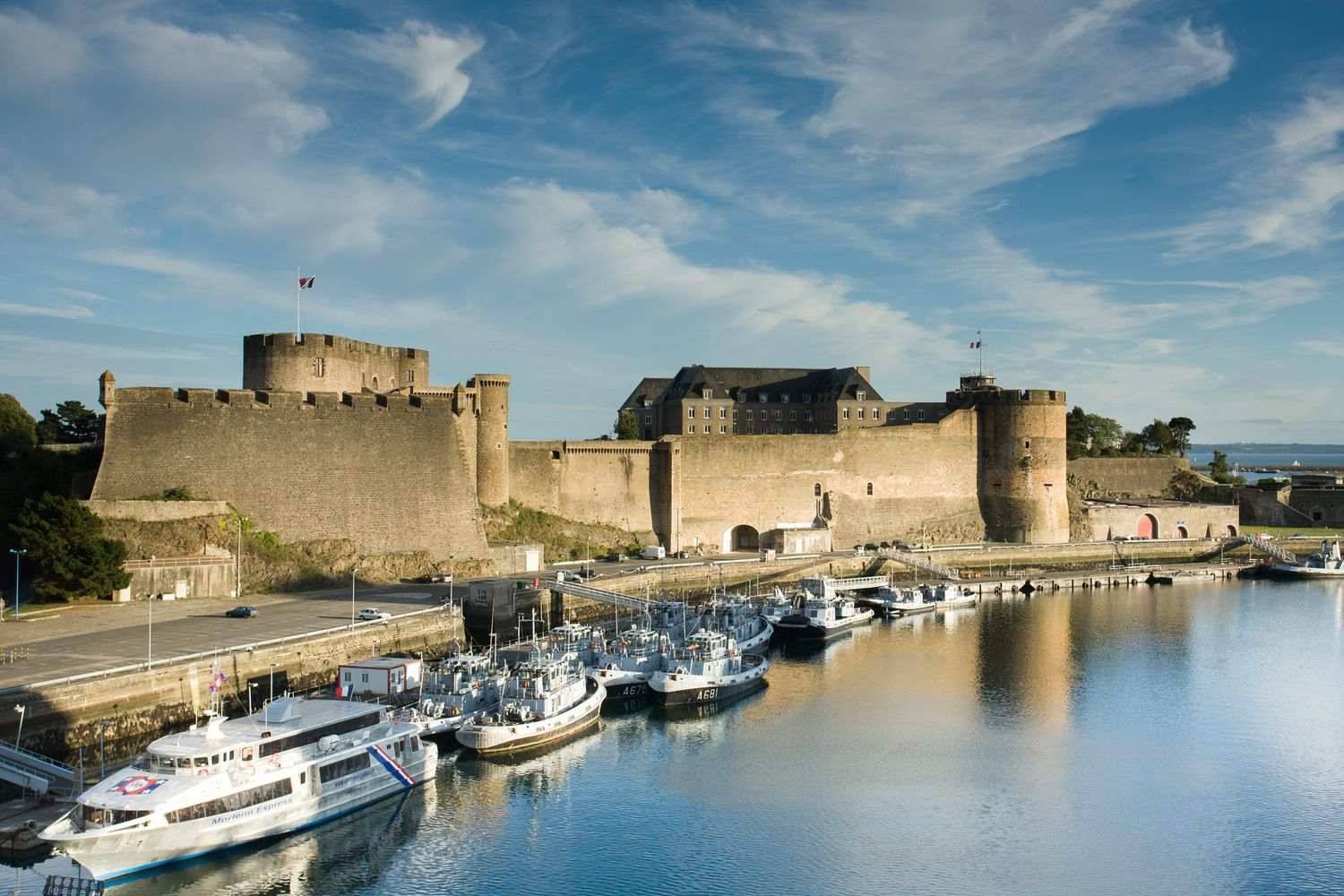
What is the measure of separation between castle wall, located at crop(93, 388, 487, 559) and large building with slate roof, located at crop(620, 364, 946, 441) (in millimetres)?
17009

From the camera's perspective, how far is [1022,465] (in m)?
45.3

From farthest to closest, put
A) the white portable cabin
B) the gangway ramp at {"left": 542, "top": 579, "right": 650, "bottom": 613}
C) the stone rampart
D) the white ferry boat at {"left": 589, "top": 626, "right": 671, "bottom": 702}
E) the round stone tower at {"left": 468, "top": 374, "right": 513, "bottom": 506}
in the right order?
the stone rampart < the round stone tower at {"left": 468, "top": 374, "right": 513, "bottom": 506} < the gangway ramp at {"left": 542, "top": 579, "right": 650, "bottom": 613} < the white ferry boat at {"left": 589, "top": 626, "right": 671, "bottom": 702} < the white portable cabin

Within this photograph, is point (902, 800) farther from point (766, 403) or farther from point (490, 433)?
point (766, 403)

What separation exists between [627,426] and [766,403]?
6086 millimetres

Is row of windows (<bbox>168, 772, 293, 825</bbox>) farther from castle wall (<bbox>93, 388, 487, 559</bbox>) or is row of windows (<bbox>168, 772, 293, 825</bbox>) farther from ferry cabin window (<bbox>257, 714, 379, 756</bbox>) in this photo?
castle wall (<bbox>93, 388, 487, 559</bbox>)

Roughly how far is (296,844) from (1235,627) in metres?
27.3

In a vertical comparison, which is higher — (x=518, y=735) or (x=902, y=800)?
(x=518, y=735)

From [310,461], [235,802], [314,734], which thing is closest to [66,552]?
[310,461]

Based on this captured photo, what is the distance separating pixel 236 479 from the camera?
2862cm

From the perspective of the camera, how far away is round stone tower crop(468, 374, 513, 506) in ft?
113

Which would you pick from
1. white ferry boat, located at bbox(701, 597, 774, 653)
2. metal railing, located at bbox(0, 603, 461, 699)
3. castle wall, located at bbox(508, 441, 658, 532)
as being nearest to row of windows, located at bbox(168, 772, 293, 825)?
metal railing, located at bbox(0, 603, 461, 699)

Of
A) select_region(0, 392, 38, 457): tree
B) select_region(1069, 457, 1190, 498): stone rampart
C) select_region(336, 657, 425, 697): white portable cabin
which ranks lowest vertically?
select_region(336, 657, 425, 697): white portable cabin

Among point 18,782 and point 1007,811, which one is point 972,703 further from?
point 18,782

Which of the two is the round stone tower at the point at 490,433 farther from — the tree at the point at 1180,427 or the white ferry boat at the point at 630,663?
the tree at the point at 1180,427
